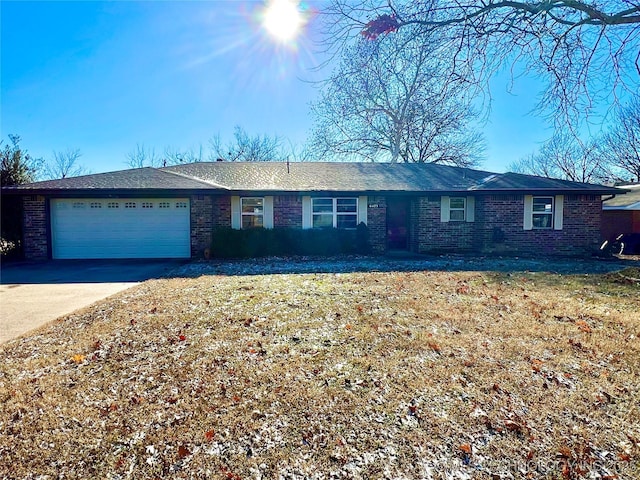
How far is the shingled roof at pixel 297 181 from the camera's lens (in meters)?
11.8

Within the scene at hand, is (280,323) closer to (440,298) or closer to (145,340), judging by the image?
(145,340)

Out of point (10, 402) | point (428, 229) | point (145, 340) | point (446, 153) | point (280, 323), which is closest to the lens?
point (10, 402)

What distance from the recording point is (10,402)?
2.96 meters

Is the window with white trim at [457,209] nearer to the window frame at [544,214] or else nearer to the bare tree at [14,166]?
the window frame at [544,214]

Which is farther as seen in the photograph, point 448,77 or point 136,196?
point 136,196

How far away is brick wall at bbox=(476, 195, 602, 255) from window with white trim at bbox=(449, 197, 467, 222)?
25.6 inches

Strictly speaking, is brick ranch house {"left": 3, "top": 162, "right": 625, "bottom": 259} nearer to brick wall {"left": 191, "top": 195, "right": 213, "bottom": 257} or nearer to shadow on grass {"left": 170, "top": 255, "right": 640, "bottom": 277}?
brick wall {"left": 191, "top": 195, "right": 213, "bottom": 257}

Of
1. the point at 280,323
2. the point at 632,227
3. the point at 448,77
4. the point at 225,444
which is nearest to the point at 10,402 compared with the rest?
the point at 225,444

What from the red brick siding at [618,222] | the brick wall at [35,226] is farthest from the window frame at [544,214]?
the brick wall at [35,226]

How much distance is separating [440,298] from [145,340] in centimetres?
489

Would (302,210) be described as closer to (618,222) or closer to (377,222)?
(377,222)

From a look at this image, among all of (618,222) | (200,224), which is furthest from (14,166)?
(618,222)

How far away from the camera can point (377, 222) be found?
44.7 feet

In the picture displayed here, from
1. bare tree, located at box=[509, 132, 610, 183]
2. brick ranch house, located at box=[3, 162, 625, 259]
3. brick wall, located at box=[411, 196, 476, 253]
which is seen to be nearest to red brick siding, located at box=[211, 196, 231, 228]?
brick ranch house, located at box=[3, 162, 625, 259]
